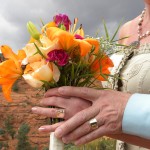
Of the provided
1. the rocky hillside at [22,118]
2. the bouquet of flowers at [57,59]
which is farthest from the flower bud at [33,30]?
the rocky hillside at [22,118]

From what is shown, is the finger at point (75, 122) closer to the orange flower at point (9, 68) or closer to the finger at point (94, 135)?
the finger at point (94, 135)

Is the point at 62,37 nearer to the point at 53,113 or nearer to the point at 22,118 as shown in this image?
the point at 53,113

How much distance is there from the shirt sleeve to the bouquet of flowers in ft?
0.42

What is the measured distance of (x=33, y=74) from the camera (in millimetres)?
1206

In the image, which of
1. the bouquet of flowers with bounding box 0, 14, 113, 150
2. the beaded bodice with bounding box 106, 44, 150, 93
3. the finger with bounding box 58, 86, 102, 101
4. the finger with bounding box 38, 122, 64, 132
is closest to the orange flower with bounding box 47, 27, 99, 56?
the bouquet of flowers with bounding box 0, 14, 113, 150

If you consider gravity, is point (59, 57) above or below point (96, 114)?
above

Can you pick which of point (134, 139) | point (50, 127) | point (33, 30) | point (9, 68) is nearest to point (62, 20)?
point (33, 30)

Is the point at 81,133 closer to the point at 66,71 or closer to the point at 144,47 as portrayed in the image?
the point at 66,71

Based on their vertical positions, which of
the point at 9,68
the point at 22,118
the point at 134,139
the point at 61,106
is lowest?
the point at 22,118

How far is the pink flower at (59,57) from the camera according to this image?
3.91 feet

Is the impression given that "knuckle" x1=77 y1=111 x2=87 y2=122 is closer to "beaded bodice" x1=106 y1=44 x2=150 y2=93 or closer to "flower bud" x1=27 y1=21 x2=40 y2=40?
"flower bud" x1=27 y1=21 x2=40 y2=40

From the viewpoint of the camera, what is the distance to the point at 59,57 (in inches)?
46.9

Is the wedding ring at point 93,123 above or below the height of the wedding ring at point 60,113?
below

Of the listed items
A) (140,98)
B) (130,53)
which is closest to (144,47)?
(130,53)
